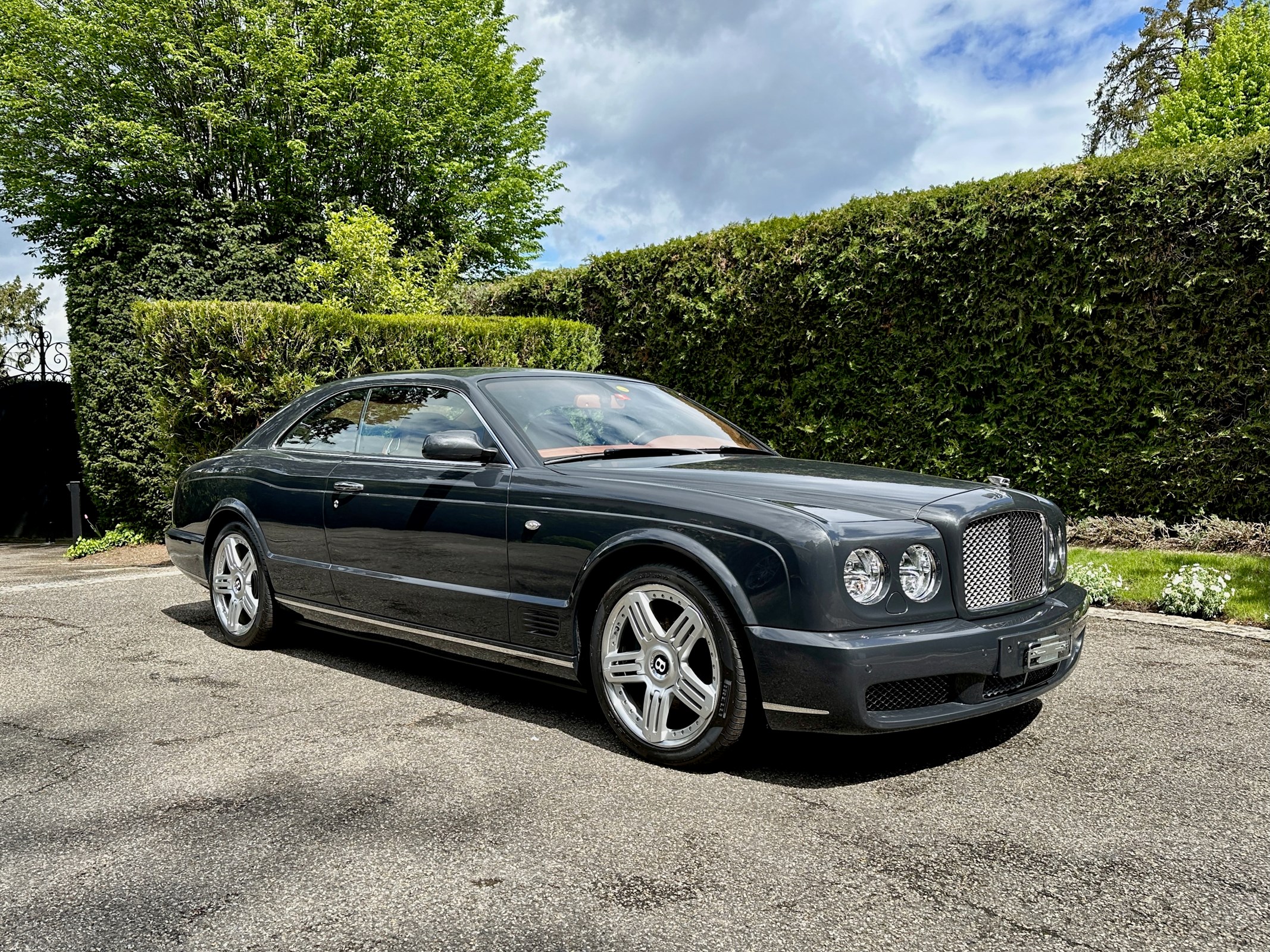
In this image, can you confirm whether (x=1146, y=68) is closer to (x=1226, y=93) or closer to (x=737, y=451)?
(x=1226, y=93)

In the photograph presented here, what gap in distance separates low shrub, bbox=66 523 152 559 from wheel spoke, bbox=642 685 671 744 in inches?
409

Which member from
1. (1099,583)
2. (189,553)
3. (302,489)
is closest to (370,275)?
(189,553)

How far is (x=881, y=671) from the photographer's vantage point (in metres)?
3.28

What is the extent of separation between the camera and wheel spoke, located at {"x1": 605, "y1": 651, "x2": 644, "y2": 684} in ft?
12.5

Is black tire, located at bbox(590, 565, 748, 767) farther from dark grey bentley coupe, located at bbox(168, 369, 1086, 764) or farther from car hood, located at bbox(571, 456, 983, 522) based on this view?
car hood, located at bbox(571, 456, 983, 522)

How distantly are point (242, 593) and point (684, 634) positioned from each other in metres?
3.27

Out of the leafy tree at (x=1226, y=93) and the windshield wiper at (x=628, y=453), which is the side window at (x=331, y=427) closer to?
the windshield wiper at (x=628, y=453)

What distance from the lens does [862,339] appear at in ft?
30.9

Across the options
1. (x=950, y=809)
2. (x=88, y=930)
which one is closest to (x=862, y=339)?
(x=950, y=809)

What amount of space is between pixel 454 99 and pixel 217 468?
1911 centimetres

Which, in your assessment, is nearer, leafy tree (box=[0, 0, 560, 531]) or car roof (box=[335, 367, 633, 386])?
car roof (box=[335, 367, 633, 386])

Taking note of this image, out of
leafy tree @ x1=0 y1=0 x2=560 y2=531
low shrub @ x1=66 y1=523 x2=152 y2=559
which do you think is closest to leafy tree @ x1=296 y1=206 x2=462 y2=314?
low shrub @ x1=66 y1=523 x2=152 y2=559

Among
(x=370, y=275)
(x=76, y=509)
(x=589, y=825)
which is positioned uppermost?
(x=370, y=275)

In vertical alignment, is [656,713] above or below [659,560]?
below
